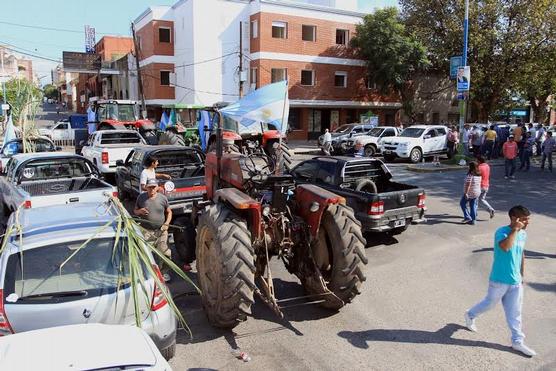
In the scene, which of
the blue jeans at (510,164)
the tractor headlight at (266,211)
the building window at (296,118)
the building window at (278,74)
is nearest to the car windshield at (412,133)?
the blue jeans at (510,164)

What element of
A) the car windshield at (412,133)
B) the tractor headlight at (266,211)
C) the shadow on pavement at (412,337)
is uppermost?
the car windshield at (412,133)

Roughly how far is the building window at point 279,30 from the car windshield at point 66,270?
30.0 meters

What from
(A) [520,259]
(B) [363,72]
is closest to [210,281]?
(A) [520,259]

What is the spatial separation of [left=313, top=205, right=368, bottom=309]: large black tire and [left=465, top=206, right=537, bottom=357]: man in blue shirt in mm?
1495

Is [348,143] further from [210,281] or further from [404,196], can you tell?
[210,281]

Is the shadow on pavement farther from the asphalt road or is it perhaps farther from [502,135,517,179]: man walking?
[502,135,517,179]: man walking

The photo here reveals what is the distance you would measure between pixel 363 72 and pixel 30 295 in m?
34.1

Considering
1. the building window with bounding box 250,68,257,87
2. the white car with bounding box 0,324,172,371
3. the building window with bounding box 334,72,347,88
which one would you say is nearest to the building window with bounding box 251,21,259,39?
the building window with bounding box 250,68,257,87

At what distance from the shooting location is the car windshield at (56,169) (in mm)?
9625

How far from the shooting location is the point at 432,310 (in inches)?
244

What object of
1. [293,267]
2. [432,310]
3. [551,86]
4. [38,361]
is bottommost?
[432,310]

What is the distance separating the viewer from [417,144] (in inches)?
845

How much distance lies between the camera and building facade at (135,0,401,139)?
31828 mm

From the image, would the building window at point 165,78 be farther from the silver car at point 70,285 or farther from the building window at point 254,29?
the silver car at point 70,285
